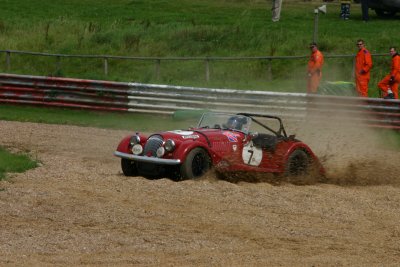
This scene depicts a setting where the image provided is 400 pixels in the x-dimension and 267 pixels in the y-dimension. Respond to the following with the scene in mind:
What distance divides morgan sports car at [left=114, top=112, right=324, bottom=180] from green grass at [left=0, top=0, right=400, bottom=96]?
9.92 m

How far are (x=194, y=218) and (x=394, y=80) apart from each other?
1216 cm

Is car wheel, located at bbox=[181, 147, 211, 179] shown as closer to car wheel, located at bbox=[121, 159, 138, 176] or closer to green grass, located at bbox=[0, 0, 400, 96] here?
car wheel, located at bbox=[121, 159, 138, 176]

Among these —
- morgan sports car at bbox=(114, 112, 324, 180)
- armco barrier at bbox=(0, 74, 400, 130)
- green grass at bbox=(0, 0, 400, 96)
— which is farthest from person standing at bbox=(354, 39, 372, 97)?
morgan sports car at bbox=(114, 112, 324, 180)

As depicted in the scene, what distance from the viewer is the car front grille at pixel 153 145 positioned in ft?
43.2

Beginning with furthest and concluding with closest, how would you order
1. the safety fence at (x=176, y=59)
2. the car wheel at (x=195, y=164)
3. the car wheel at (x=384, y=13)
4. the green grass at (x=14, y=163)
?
the car wheel at (x=384, y=13) → the safety fence at (x=176, y=59) → the green grass at (x=14, y=163) → the car wheel at (x=195, y=164)

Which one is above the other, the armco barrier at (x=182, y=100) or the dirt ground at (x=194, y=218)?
the armco barrier at (x=182, y=100)

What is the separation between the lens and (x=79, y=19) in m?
33.8

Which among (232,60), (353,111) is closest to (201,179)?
Result: (353,111)

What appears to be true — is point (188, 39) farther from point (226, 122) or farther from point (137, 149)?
point (137, 149)

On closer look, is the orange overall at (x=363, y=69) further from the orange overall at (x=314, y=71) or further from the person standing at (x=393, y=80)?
the orange overall at (x=314, y=71)

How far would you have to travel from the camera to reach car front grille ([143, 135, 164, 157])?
Answer: 519 inches

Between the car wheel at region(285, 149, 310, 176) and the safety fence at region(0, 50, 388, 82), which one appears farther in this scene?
the safety fence at region(0, 50, 388, 82)

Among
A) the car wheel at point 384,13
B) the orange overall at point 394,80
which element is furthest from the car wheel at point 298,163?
the car wheel at point 384,13

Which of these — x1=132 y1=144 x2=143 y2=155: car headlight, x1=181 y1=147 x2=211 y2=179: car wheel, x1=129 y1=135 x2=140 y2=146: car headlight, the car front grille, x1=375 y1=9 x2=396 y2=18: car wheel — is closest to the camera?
x1=181 y1=147 x2=211 y2=179: car wheel
